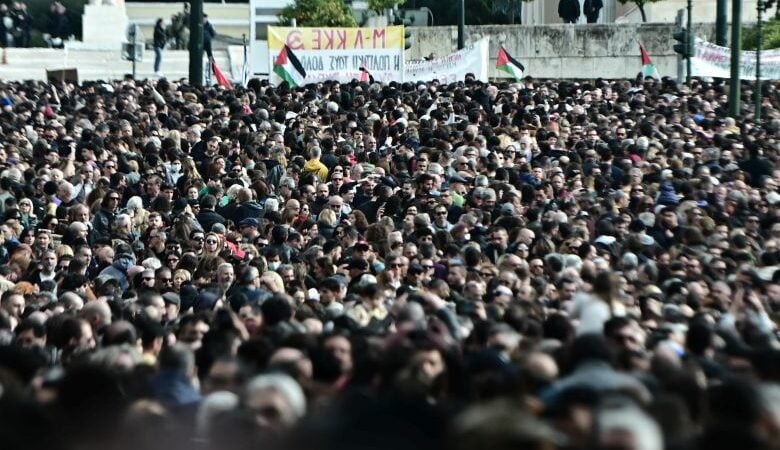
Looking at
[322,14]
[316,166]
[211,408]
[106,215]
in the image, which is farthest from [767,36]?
[211,408]

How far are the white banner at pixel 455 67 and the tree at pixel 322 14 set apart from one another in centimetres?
1667

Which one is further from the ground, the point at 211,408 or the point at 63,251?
the point at 211,408

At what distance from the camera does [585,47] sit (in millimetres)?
45781

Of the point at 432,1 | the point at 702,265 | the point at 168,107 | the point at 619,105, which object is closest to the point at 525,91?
the point at 619,105

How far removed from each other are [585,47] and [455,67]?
948 centimetres

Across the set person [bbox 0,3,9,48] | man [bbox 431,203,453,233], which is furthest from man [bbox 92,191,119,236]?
person [bbox 0,3,9,48]

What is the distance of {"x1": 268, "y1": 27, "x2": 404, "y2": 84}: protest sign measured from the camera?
114 ft

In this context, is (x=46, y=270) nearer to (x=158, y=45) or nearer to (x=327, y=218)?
(x=327, y=218)

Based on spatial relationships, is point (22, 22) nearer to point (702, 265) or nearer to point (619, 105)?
point (619, 105)

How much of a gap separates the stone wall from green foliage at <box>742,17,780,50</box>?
4.38ft

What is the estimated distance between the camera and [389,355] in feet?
32.2

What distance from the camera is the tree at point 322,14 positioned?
177ft

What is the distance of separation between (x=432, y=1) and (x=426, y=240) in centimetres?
4491

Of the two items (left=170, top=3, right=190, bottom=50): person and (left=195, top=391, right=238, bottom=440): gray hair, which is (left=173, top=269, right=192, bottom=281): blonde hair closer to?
(left=195, top=391, right=238, bottom=440): gray hair
